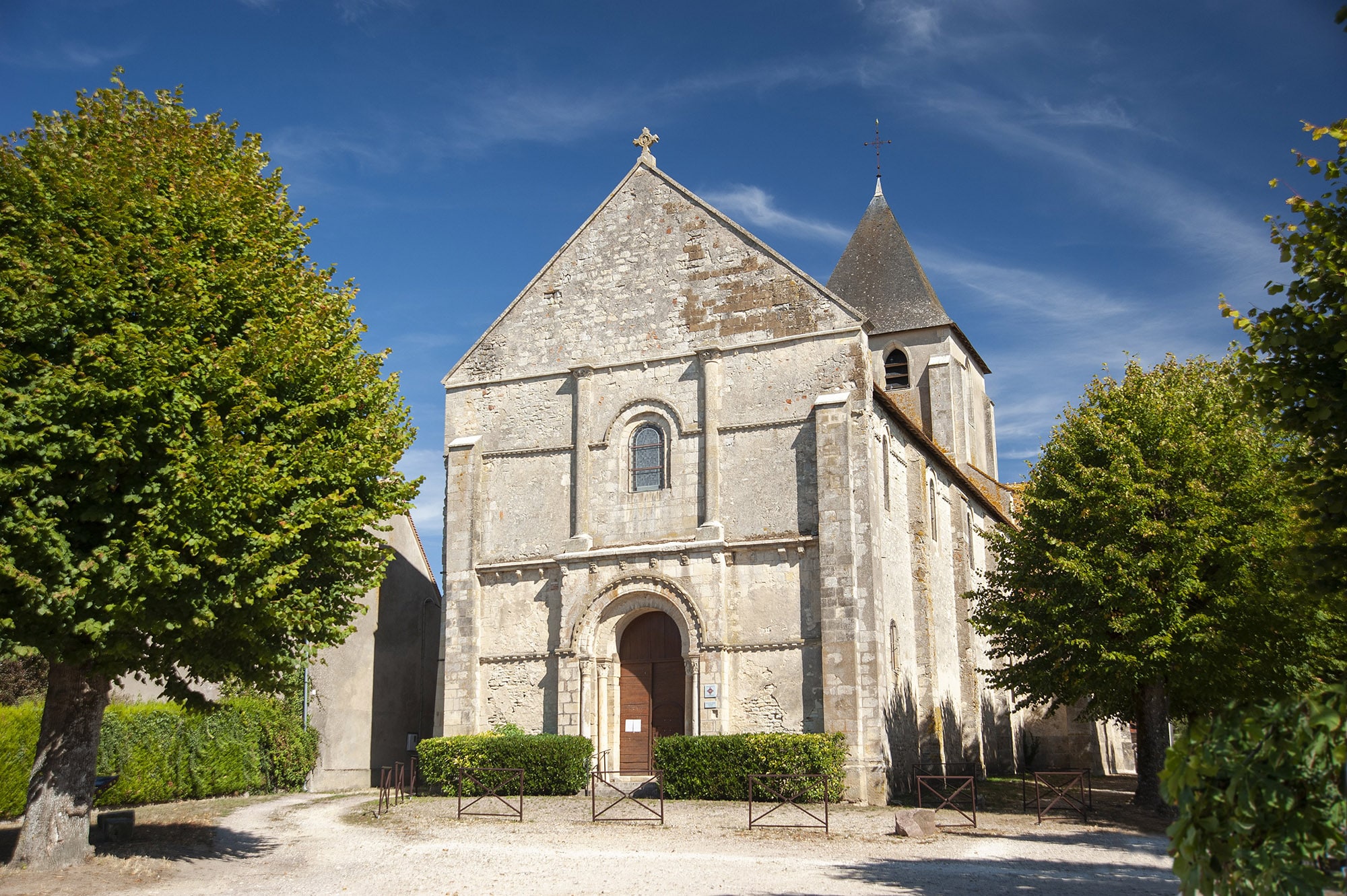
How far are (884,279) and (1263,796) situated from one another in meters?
32.4

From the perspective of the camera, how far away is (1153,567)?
16.2 m

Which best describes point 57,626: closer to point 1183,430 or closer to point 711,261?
point 711,261

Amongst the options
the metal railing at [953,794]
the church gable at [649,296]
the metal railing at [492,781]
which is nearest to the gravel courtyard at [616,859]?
the metal railing at [953,794]

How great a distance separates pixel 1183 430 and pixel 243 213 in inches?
575

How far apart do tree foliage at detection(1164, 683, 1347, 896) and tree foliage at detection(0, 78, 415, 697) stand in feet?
29.4

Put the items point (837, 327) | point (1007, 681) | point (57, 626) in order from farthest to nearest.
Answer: point (837, 327), point (1007, 681), point (57, 626)

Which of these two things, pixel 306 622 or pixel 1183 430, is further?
pixel 1183 430

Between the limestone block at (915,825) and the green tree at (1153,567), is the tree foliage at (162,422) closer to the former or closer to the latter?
the limestone block at (915,825)

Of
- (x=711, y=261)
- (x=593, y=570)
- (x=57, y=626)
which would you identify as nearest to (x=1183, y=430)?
(x=711, y=261)

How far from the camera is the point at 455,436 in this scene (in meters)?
23.0

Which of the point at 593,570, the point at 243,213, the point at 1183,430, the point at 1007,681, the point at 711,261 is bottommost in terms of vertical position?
the point at 1007,681

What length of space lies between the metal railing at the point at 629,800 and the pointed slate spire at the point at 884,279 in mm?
19441

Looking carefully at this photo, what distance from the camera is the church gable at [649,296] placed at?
2089 centimetres

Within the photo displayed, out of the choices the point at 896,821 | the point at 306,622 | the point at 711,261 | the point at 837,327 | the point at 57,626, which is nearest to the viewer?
the point at 57,626
